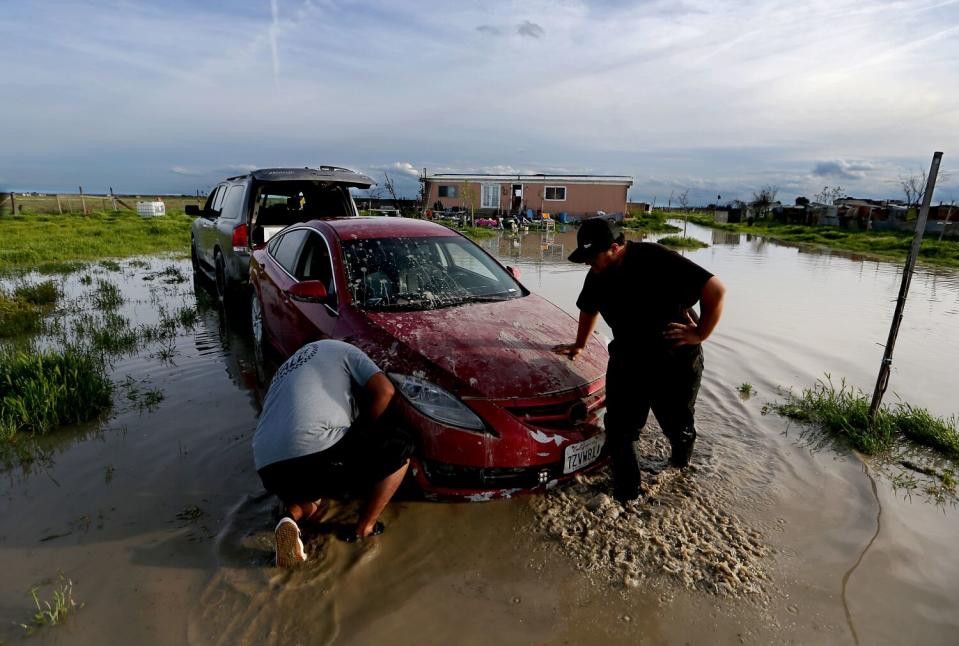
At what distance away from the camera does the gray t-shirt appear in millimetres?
2527

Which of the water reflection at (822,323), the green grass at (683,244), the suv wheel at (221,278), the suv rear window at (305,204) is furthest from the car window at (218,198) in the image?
the green grass at (683,244)

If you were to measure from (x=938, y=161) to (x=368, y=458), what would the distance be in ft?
14.2

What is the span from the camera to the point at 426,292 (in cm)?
397

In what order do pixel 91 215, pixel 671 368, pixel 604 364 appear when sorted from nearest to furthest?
pixel 671 368, pixel 604 364, pixel 91 215

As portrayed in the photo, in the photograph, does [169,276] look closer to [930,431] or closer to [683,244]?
[930,431]

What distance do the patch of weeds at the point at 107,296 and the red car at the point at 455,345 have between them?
4.88m

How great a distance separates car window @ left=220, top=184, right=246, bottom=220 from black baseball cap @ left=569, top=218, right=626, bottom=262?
531cm

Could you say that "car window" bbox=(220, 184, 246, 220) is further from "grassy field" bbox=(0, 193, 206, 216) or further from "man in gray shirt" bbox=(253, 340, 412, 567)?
"grassy field" bbox=(0, 193, 206, 216)

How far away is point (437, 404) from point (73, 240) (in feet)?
60.9

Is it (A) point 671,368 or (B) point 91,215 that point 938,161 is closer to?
(A) point 671,368

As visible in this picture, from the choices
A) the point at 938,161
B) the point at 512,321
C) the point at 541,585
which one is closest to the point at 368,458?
the point at 541,585

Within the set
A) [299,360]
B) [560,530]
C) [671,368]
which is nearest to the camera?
[299,360]

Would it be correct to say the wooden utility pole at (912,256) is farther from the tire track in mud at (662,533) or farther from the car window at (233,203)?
the car window at (233,203)

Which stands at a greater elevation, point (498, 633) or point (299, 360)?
point (299, 360)
